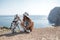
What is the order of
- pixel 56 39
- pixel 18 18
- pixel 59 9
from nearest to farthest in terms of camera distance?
1. pixel 56 39
2. pixel 18 18
3. pixel 59 9

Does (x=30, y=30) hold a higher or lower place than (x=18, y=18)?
lower

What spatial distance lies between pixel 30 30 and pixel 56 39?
3449 mm

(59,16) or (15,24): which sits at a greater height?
(15,24)

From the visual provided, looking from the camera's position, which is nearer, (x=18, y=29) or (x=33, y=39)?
(x=33, y=39)

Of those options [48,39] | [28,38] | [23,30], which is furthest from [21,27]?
[48,39]

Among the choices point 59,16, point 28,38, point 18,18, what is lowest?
point 59,16

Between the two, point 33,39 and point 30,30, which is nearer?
point 33,39

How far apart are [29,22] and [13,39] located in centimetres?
300

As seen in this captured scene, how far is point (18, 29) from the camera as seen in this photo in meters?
14.0

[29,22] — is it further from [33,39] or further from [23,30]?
[33,39]

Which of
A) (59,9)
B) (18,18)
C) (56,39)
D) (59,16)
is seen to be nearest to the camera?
(56,39)

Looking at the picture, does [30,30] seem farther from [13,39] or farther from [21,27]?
[13,39]

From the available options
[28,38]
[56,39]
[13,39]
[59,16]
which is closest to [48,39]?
[56,39]

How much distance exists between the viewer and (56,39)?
10.5 meters
